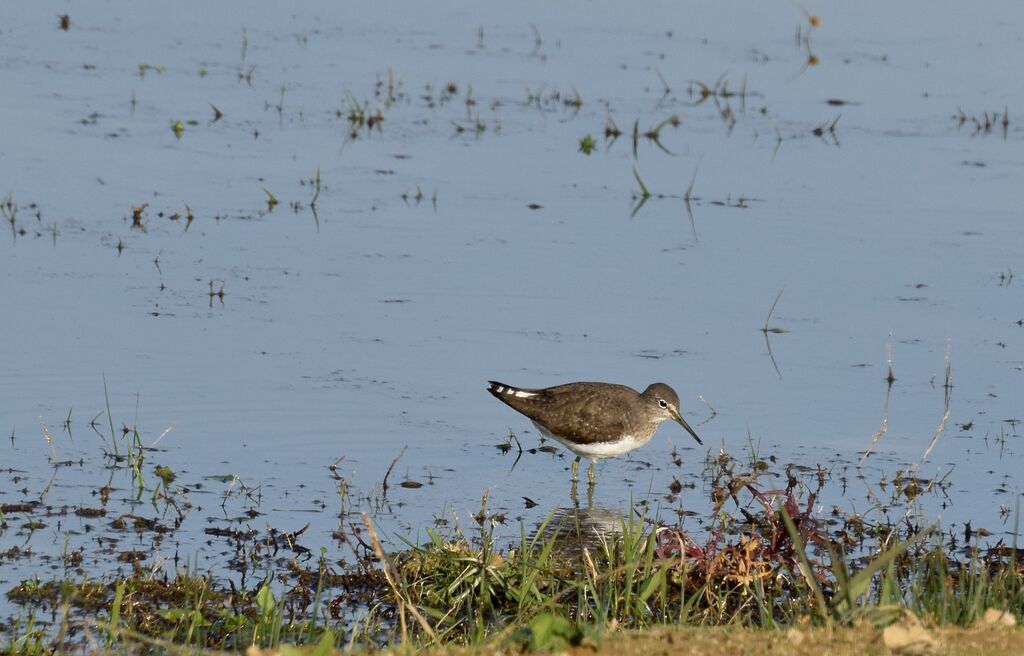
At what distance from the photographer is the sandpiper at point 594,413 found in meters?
9.88

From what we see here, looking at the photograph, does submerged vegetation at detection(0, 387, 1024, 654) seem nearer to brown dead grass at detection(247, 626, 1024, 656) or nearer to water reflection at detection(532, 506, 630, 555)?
water reflection at detection(532, 506, 630, 555)

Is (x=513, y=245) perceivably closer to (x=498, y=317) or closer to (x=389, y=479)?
(x=498, y=317)

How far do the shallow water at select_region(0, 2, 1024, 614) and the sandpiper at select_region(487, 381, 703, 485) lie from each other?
0.81 ft

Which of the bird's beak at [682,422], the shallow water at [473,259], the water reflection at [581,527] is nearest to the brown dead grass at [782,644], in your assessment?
the shallow water at [473,259]

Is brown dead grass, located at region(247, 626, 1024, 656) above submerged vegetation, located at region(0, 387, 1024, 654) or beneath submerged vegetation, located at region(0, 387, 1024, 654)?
above

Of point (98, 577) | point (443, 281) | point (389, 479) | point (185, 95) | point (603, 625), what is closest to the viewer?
point (603, 625)

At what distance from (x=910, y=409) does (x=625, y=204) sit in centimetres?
463

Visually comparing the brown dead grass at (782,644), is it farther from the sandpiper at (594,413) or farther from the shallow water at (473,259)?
the sandpiper at (594,413)

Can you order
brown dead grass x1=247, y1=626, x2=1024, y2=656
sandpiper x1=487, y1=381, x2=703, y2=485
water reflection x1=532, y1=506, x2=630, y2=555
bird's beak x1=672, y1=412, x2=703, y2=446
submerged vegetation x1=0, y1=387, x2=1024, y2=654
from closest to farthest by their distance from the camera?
1. brown dead grass x1=247, y1=626, x2=1024, y2=656
2. submerged vegetation x1=0, y1=387, x2=1024, y2=654
3. water reflection x1=532, y1=506, x2=630, y2=555
4. sandpiper x1=487, y1=381, x2=703, y2=485
5. bird's beak x1=672, y1=412, x2=703, y2=446

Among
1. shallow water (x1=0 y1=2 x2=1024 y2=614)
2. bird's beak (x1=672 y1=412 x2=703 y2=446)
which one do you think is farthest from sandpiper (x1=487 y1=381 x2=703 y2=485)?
shallow water (x1=0 y1=2 x2=1024 y2=614)

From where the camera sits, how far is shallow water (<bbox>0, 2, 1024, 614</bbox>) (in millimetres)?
9961

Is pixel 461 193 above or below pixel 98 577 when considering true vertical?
above

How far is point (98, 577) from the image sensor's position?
24.9ft

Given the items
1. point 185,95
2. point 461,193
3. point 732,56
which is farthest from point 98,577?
point 732,56
